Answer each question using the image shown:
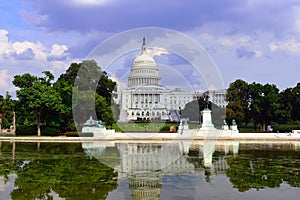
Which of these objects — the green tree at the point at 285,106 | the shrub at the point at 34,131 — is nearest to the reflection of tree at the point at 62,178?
the shrub at the point at 34,131

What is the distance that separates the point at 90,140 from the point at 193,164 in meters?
19.2

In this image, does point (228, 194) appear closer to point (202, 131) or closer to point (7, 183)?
point (7, 183)

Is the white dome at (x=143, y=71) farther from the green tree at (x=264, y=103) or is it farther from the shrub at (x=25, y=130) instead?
the shrub at (x=25, y=130)

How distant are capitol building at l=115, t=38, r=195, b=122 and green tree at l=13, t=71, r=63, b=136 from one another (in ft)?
→ 98.4

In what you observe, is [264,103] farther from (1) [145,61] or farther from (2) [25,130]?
(2) [25,130]

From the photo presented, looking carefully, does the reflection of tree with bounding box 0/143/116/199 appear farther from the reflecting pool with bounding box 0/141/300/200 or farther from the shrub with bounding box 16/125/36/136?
the shrub with bounding box 16/125/36/136

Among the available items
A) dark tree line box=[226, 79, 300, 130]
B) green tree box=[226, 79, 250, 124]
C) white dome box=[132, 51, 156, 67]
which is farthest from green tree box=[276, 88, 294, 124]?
white dome box=[132, 51, 156, 67]

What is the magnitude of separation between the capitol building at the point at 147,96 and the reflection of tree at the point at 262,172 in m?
52.9

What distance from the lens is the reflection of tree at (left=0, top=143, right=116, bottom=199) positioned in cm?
1126

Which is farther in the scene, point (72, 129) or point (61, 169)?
point (72, 129)

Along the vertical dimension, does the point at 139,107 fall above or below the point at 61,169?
above

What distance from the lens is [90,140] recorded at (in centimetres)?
3534

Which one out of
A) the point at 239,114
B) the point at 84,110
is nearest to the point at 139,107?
the point at 239,114

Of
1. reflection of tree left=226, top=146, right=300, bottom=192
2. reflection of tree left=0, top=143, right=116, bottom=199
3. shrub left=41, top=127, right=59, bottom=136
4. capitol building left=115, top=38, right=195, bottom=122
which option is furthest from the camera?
capitol building left=115, top=38, right=195, bottom=122
